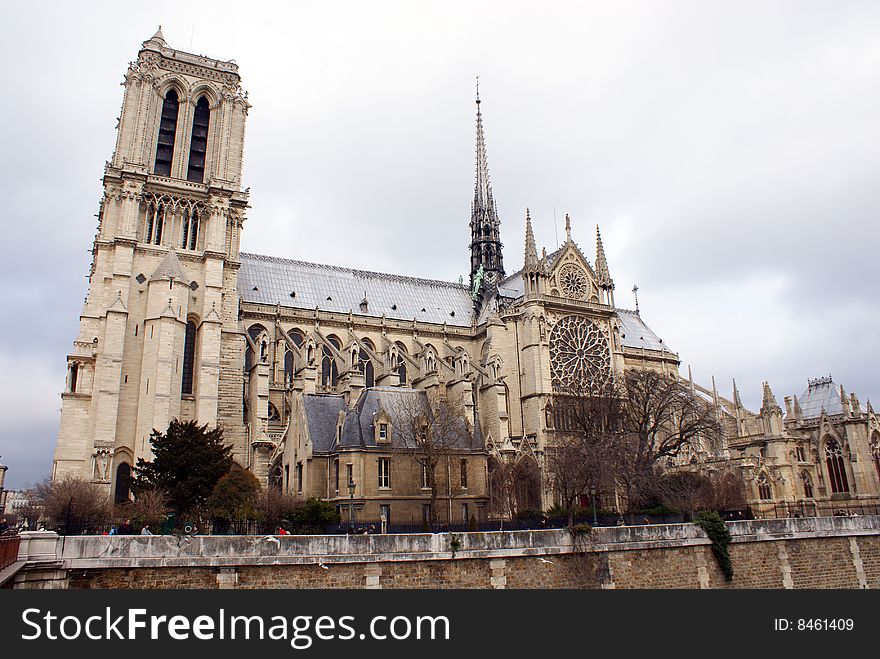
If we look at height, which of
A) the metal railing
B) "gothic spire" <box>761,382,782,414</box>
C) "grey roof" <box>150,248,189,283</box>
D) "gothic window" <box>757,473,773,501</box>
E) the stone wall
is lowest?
the stone wall

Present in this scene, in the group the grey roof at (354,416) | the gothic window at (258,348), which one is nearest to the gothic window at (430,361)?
the grey roof at (354,416)

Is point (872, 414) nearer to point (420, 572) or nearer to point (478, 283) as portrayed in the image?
point (478, 283)

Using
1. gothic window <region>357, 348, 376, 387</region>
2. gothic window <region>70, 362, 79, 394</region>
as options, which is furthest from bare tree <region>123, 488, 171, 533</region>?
gothic window <region>357, 348, 376, 387</region>

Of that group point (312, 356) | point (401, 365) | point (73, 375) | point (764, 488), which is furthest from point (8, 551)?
point (764, 488)

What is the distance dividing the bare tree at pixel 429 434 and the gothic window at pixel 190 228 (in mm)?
18443

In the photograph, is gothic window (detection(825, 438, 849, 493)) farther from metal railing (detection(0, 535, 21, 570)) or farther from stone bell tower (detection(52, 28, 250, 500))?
metal railing (detection(0, 535, 21, 570))

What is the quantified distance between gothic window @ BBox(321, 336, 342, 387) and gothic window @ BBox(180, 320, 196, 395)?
28.9ft

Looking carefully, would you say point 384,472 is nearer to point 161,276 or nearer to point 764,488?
point 161,276

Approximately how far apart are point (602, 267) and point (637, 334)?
16356 mm

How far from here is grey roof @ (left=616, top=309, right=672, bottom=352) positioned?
7038 cm

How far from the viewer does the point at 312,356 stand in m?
45.8

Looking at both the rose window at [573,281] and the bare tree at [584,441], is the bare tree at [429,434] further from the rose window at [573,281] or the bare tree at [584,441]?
the rose window at [573,281]

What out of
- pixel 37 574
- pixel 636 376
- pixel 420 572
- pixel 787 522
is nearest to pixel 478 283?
pixel 636 376
